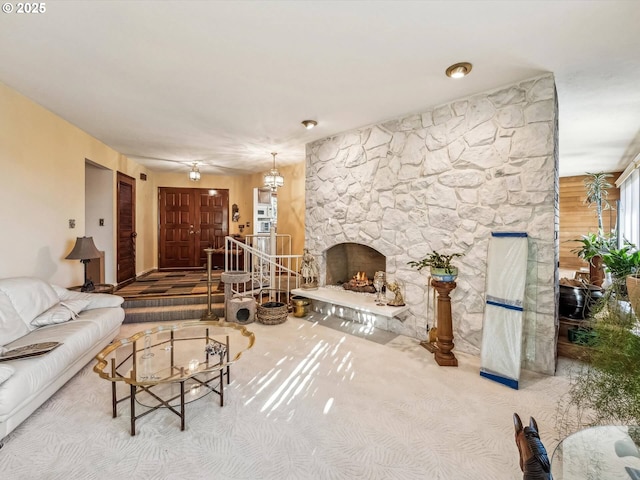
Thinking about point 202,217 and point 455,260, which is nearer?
point 455,260

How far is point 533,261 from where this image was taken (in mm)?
2709

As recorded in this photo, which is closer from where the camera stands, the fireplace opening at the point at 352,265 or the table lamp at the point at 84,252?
the table lamp at the point at 84,252

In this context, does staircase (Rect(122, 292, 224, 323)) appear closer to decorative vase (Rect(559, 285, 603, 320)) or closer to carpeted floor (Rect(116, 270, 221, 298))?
carpeted floor (Rect(116, 270, 221, 298))

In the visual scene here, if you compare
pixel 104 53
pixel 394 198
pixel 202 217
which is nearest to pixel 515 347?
pixel 394 198

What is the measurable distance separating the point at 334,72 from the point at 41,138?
Result: 344 centimetres

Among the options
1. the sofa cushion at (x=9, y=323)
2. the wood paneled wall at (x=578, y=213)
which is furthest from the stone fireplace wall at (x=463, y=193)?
the wood paneled wall at (x=578, y=213)

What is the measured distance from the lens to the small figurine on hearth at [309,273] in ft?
14.3

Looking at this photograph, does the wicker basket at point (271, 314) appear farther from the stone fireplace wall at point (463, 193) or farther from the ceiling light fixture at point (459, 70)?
the ceiling light fixture at point (459, 70)

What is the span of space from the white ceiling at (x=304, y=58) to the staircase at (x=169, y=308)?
8.33ft

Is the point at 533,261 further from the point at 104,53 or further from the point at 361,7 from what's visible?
the point at 104,53

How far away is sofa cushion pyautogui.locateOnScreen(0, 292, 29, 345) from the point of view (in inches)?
88.9

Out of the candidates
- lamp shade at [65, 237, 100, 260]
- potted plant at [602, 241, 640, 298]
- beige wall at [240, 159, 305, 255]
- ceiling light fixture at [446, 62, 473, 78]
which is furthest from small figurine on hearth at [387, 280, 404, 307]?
lamp shade at [65, 237, 100, 260]

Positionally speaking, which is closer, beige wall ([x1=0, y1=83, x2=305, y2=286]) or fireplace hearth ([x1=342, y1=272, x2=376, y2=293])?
beige wall ([x1=0, y1=83, x2=305, y2=286])

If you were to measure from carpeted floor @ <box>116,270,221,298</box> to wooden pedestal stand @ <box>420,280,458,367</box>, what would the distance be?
312cm
